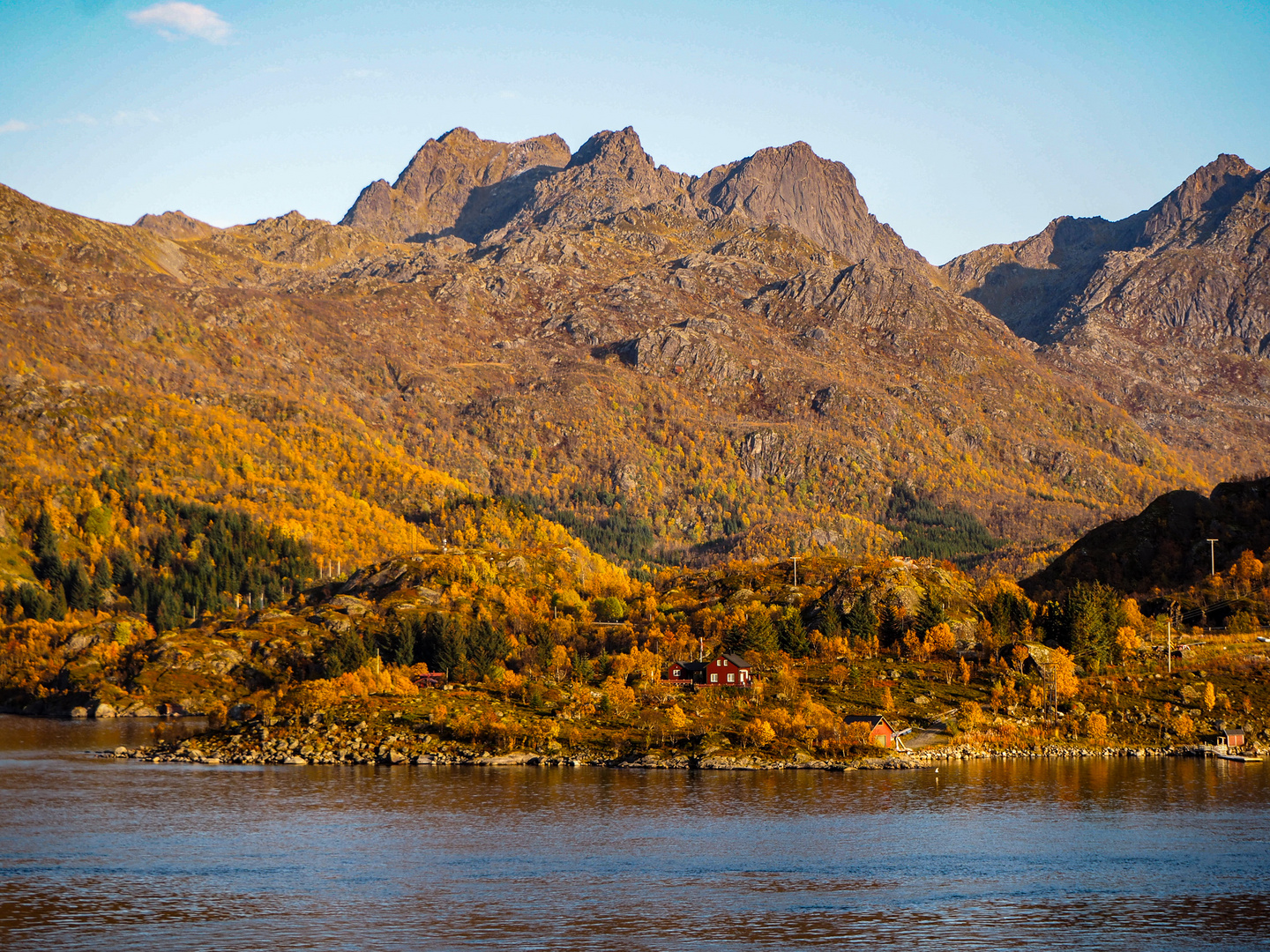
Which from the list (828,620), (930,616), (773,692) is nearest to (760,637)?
(828,620)

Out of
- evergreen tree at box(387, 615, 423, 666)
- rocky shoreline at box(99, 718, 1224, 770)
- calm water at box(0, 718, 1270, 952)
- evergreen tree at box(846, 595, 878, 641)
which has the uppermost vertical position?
evergreen tree at box(846, 595, 878, 641)

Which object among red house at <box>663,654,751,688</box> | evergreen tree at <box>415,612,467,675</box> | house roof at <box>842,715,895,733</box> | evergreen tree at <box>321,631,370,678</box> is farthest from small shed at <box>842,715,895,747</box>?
evergreen tree at <box>321,631,370,678</box>

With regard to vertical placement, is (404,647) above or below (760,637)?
below

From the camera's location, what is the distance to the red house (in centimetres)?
17262

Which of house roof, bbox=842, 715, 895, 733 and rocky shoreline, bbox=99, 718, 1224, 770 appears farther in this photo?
house roof, bbox=842, 715, 895, 733

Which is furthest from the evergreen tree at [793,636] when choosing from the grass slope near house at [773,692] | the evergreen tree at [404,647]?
the evergreen tree at [404,647]

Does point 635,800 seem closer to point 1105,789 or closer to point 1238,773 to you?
point 1105,789

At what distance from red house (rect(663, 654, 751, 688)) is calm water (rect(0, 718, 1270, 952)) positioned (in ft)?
105

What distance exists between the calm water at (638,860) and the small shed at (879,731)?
11920mm

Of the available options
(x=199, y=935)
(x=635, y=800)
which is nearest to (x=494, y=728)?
(x=635, y=800)

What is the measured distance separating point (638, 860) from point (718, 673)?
7949cm

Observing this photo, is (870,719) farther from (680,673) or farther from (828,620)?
(828,620)

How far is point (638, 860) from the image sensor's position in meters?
94.6

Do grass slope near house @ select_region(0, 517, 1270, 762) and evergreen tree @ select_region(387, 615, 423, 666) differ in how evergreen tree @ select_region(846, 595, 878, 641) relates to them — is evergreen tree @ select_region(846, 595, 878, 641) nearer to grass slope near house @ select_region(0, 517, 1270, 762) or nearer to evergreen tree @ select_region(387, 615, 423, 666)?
grass slope near house @ select_region(0, 517, 1270, 762)
